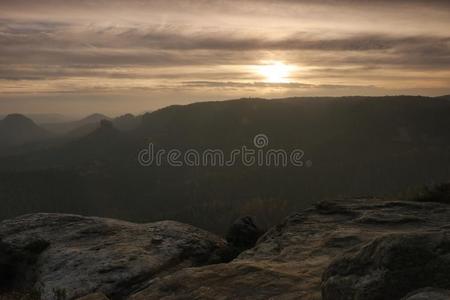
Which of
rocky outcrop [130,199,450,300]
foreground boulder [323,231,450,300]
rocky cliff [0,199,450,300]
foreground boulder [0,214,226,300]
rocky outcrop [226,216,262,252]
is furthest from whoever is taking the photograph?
rocky outcrop [226,216,262,252]

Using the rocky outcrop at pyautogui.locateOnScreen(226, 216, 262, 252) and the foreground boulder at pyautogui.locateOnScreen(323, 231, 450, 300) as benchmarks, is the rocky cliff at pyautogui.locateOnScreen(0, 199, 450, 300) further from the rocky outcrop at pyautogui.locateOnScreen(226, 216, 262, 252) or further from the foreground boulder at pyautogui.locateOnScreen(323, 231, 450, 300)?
the rocky outcrop at pyautogui.locateOnScreen(226, 216, 262, 252)

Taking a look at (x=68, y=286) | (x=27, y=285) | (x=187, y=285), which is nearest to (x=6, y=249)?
(x=27, y=285)

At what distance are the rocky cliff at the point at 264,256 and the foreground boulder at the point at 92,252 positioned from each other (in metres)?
0.05

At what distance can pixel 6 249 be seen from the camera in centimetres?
2606

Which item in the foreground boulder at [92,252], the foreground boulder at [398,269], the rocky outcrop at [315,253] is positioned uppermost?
the foreground boulder at [398,269]

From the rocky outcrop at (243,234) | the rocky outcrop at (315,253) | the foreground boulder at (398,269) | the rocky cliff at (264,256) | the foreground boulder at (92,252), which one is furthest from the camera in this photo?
the rocky outcrop at (243,234)

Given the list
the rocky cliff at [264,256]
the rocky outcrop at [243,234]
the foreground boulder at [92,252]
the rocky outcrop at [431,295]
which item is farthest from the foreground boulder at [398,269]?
the rocky outcrop at [243,234]

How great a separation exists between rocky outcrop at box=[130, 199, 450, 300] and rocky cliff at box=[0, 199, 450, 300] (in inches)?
1.2

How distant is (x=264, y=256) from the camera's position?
19609 mm

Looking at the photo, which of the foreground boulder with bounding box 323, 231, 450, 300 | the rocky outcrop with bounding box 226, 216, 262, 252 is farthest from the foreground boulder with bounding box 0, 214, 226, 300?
the foreground boulder with bounding box 323, 231, 450, 300

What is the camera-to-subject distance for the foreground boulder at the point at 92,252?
65.1ft

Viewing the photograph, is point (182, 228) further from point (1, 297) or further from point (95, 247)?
point (1, 297)

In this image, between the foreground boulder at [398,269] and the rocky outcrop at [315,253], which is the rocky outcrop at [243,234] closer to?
the rocky outcrop at [315,253]

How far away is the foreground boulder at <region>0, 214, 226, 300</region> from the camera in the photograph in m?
19.8
